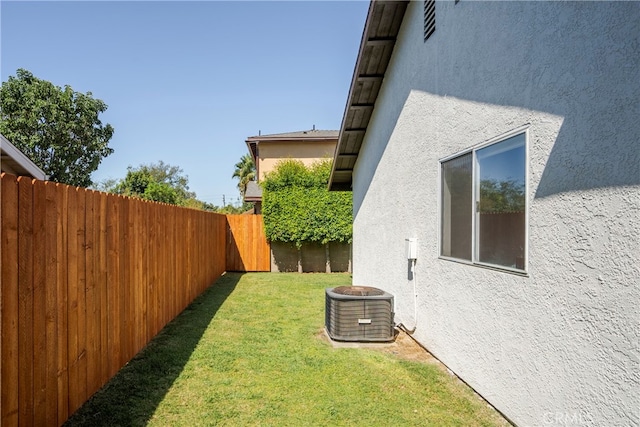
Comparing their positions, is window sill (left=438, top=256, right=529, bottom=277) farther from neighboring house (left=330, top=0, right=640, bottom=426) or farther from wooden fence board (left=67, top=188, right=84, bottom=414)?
wooden fence board (left=67, top=188, right=84, bottom=414)

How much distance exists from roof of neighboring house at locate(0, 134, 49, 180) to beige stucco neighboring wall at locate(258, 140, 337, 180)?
1225 centimetres

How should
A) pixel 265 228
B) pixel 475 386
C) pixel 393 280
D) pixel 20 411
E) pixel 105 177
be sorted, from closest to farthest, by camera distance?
pixel 20 411
pixel 475 386
pixel 393 280
pixel 265 228
pixel 105 177

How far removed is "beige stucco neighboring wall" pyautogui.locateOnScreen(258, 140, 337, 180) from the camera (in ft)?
65.4

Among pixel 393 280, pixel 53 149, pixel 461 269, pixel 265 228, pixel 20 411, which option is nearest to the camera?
pixel 20 411

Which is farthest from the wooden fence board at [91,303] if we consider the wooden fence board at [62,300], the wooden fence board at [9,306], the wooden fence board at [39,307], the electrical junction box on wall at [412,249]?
the electrical junction box on wall at [412,249]

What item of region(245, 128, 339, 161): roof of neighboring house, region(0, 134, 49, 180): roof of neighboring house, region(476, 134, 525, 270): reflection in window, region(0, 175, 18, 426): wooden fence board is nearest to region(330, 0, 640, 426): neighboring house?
region(476, 134, 525, 270): reflection in window

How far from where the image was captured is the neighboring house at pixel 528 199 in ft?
7.23

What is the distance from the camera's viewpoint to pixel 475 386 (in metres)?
3.88

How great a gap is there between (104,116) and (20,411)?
106ft

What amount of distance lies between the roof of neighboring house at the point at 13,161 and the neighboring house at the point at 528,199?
7.41 meters

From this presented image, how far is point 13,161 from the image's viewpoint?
748 cm

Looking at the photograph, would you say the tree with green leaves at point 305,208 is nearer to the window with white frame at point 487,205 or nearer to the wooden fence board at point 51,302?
the window with white frame at point 487,205

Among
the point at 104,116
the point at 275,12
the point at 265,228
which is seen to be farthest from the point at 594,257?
the point at 104,116

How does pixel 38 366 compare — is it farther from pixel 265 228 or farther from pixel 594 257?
pixel 265 228
